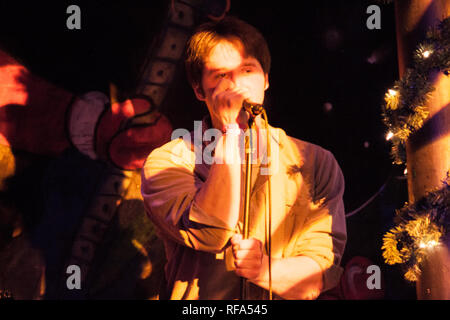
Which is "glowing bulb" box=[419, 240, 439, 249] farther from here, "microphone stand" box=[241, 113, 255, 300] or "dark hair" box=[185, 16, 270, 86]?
"dark hair" box=[185, 16, 270, 86]

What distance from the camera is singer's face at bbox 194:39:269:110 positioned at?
2.13m

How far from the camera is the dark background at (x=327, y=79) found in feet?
9.48

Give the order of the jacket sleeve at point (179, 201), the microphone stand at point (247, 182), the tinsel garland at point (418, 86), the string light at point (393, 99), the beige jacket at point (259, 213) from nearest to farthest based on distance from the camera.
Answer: the microphone stand at point (247, 182), the jacket sleeve at point (179, 201), the beige jacket at point (259, 213), the tinsel garland at point (418, 86), the string light at point (393, 99)

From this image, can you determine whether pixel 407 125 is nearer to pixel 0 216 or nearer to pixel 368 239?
pixel 368 239

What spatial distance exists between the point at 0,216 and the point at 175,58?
1491mm

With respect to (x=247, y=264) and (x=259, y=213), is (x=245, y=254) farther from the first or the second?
(x=259, y=213)

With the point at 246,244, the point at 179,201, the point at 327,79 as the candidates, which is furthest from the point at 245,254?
the point at 327,79

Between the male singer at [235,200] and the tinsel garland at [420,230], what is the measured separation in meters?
0.26

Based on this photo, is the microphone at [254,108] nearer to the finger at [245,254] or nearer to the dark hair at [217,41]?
the finger at [245,254]

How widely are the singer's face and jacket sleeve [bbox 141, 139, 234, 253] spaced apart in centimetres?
32

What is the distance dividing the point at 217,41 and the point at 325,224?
1049 millimetres

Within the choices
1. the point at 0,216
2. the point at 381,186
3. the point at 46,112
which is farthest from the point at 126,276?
the point at 381,186

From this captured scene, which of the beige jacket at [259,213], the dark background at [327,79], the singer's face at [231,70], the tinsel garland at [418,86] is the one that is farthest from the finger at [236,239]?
the dark background at [327,79]

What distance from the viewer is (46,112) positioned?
2.80 metres
